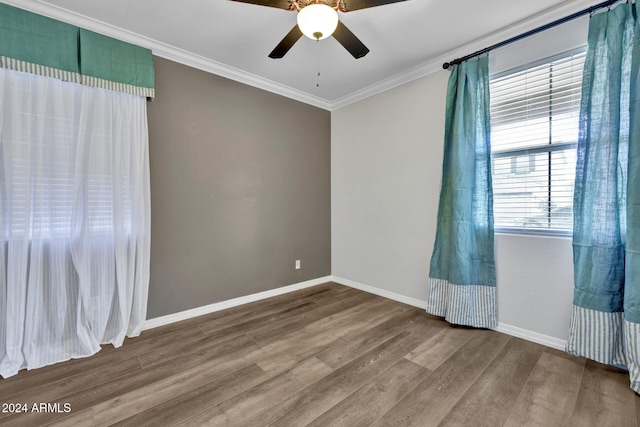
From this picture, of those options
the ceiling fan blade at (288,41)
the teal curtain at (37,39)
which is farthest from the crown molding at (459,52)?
the teal curtain at (37,39)

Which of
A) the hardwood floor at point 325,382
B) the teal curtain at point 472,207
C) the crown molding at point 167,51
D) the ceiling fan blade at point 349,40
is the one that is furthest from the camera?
the teal curtain at point 472,207

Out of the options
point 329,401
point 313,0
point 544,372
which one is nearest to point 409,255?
point 544,372

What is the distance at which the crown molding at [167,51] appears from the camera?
6.68 ft

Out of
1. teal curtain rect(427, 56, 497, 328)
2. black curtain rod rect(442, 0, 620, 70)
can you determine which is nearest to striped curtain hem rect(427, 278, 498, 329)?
teal curtain rect(427, 56, 497, 328)

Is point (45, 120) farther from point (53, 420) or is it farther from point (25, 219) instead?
point (53, 420)

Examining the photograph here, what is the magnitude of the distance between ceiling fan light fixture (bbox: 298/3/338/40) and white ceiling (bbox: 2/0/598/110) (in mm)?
691

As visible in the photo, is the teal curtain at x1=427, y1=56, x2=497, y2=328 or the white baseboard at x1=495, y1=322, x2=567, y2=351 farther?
the teal curtain at x1=427, y1=56, x2=497, y2=328

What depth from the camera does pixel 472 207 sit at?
8.17ft

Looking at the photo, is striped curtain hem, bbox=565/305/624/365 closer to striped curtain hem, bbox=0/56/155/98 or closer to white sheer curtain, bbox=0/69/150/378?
white sheer curtain, bbox=0/69/150/378

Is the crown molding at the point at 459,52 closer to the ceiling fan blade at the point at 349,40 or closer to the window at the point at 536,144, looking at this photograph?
the window at the point at 536,144

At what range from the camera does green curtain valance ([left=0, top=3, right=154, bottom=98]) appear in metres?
1.92

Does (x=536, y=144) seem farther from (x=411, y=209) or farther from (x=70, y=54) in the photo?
(x=70, y=54)

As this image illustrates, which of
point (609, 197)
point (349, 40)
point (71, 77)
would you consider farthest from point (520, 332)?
point (71, 77)

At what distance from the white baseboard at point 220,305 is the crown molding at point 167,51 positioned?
2568 millimetres
